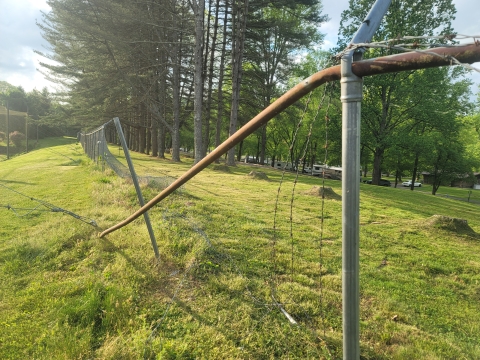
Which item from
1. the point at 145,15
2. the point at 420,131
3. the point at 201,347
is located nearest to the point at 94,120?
the point at 145,15

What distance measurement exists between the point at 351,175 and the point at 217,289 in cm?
246

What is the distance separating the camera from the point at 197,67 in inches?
551

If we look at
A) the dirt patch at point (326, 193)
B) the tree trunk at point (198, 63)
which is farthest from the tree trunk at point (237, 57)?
the dirt patch at point (326, 193)

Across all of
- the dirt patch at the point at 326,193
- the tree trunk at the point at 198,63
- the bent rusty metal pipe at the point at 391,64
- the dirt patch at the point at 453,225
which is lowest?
the dirt patch at the point at 453,225

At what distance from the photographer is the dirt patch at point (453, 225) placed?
6.10m

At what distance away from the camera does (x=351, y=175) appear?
1119 mm

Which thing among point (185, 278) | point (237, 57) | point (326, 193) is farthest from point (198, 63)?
point (185, 278)

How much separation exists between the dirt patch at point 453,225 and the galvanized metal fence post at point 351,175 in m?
6.46

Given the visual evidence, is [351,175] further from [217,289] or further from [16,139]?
[16,139]

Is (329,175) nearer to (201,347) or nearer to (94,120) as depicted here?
(94,120)

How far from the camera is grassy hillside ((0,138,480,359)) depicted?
229 cm

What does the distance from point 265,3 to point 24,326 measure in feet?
66.4

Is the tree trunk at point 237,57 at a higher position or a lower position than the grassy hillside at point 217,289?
higher

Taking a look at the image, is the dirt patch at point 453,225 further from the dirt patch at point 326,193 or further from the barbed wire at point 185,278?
the barbed wire at point 185,278
